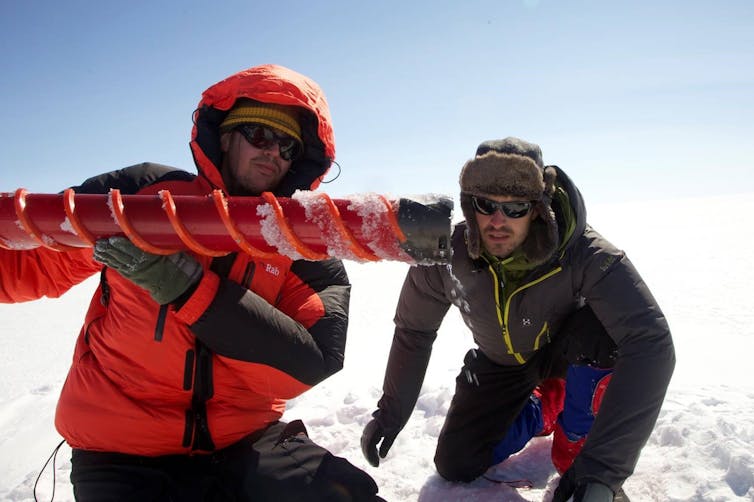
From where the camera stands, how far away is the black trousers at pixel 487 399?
2555 mm

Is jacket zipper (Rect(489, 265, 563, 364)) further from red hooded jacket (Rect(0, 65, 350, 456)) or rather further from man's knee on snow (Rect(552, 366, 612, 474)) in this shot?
red hooded jacket (Rect(0, 65, 350, 456))

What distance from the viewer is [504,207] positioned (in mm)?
2154

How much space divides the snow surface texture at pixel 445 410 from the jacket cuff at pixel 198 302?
5.44 ft

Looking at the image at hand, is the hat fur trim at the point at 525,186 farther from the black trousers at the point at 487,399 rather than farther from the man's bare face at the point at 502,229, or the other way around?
the black trousers at the point at 487,399

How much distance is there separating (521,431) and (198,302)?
226cm

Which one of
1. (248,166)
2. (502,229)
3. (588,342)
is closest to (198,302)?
(248,166)

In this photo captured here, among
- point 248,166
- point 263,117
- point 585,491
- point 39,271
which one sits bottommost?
point 585,491

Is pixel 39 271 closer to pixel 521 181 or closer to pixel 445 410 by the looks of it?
pixel 521 181

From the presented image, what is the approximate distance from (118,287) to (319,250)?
1.10 m

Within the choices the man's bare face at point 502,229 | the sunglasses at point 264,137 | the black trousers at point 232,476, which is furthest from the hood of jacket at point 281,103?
the black trousers at point 232,476

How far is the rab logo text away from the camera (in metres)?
2.08

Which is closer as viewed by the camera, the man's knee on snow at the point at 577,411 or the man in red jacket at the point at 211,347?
the man in red jacket at the point at 211,347

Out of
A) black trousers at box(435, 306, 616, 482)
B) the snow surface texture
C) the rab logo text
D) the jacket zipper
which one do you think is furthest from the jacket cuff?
black trousers at box(435, 306, 616, 482)

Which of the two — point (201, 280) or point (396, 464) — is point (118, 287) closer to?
point (201, 280)
